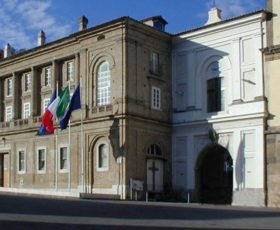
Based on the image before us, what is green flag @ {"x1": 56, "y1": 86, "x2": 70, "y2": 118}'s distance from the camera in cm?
4659

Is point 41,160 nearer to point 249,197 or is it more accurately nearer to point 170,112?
point 170,112

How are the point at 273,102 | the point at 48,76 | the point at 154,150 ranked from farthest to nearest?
the point at 48,76 < the point at 154,150 < the point at 273,102

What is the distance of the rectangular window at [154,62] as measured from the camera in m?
46.4

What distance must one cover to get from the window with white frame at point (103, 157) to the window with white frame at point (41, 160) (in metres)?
7.94

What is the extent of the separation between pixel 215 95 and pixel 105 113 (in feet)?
28.8

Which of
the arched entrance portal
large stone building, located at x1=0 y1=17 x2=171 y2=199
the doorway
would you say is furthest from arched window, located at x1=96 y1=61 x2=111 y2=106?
the doorway

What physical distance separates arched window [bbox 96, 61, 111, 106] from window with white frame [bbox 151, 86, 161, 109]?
363cm

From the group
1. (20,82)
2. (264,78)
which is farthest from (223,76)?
(20,82)

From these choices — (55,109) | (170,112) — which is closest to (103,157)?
(55,109)

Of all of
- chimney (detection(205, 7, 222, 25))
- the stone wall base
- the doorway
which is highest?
chimney (detection(205, 7, 222, 25))

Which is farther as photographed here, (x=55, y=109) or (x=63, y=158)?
(x=63, y=158)

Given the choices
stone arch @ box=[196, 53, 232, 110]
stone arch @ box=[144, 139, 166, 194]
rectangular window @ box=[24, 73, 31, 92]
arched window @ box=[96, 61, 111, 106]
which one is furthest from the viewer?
rectangular window @ box=[24, 73, 31, 92]

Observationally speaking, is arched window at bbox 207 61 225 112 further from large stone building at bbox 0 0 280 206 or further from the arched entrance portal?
the arched entrance portal

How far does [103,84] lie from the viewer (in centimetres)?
4591
